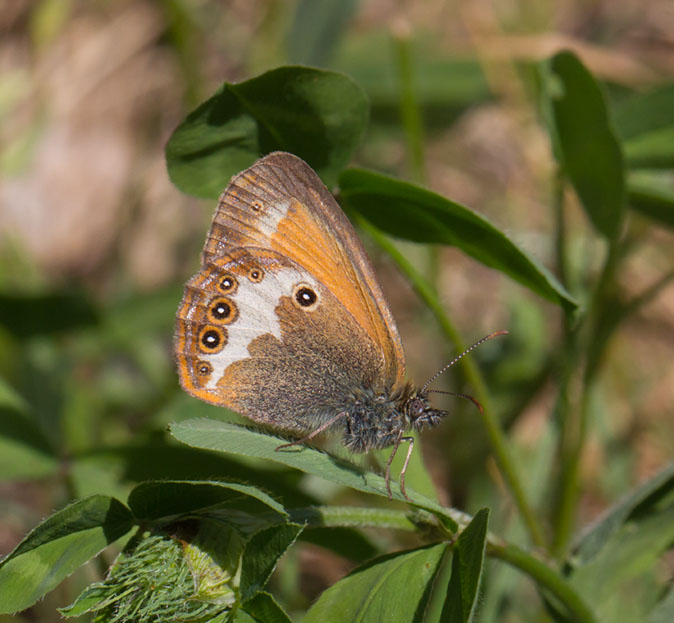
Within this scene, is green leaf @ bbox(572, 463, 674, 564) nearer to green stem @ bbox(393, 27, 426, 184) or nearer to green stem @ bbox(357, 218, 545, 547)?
green stem @ bbox(357, 218, 545, 547)

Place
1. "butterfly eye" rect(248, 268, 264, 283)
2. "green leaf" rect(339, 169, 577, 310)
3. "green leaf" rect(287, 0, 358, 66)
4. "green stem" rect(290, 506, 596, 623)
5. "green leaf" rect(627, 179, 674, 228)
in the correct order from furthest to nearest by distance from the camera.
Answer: "green leaf" rect(287, 0, 358, 66) < "green leaf" rect(627, 179, 674, 228) < "butterfly eye" rect(248, 268, 264, 283) < "green leaf" rect(339, 169, 577, 310) < "green stem" rect(290, 506, 596, 623)

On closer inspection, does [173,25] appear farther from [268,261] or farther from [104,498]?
[104,498]

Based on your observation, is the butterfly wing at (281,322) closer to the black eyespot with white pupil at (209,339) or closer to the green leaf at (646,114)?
the black eyespot with white pupil at (209,339)

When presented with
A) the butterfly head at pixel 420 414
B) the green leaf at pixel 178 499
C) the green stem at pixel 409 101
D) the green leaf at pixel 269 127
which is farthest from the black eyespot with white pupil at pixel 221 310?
the green stem at pixel 409 101

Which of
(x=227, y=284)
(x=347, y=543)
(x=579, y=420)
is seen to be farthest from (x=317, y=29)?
(x=347, y=543)

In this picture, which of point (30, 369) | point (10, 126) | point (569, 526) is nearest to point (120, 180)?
point (10, 126)

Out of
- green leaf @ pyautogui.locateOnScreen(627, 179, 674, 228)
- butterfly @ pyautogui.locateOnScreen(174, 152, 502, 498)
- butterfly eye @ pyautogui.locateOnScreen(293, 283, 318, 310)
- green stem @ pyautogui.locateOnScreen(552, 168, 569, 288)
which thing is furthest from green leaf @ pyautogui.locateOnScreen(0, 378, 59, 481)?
green leaf @ pyautogui.locateOnScreen(627, 179, 674, 228)
